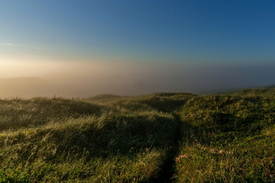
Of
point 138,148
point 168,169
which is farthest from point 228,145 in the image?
point 138,148

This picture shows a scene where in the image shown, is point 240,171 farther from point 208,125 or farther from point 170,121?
point 170,121

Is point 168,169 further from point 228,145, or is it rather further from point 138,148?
point 228,145

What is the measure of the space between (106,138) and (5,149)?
11.3 feet

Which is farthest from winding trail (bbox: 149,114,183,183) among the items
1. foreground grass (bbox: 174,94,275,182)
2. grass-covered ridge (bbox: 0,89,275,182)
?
foreground grass (bbox: 174,94,275,182)

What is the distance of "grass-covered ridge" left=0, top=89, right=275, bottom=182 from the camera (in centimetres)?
393

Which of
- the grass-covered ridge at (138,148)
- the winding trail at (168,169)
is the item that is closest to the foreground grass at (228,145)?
the grass-covered ridge at (138,148)

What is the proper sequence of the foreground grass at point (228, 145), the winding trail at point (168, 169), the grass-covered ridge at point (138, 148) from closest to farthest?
the foreground grass at point (228, 145), the grass-covered ridge at point (138, 148), the winding trail at point (168, 169)

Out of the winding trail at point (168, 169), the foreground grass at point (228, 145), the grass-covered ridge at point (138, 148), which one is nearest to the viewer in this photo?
the foreground grass at point (228, 145)

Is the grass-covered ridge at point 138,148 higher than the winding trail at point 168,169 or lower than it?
higher

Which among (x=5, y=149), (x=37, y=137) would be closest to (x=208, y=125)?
(x=37, y=137)

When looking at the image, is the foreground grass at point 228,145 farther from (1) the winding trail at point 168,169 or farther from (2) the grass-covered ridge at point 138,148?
A: (1) the winding trail at point 168,169

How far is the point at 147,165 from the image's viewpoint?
4668 millimetres

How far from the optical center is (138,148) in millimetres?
6660

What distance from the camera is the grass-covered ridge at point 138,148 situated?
3930 millimetres
